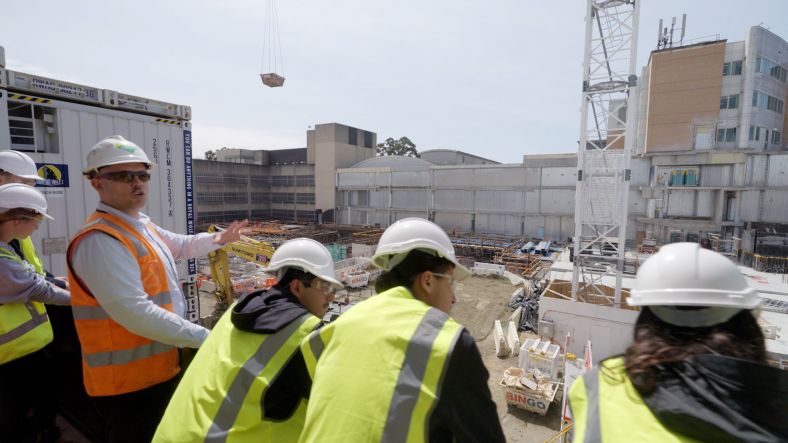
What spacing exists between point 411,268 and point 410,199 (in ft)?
115

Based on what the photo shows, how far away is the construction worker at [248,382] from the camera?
63.3 inches

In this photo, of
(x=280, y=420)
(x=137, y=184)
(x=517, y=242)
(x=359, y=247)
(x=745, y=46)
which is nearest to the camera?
(x=280, y=420)

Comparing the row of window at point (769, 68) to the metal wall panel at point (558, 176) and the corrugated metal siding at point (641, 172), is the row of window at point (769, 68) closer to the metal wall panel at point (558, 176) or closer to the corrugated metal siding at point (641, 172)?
the corrugated metal siding at point (641, 172)


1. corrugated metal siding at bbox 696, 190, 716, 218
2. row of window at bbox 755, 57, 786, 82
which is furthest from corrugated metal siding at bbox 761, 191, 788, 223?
row of window at bbox 755, 57, 786, 82

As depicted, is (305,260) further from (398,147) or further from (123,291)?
(398,147)

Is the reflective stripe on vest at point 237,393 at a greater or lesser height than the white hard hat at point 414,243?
lesser

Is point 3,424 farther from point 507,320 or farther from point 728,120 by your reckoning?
point 728,120

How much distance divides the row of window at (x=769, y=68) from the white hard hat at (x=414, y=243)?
119 ft

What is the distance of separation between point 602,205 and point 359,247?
14.8 m

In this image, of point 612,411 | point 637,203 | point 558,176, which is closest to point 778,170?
point 637,203

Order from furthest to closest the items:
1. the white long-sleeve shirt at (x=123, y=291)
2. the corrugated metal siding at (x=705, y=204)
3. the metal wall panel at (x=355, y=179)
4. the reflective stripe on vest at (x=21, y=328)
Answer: the metal wall panel at (x=355, y=179)
the corrugated metal siding at (x=705, y=204)
the reflective stripe on vest at (x=21, y=328)
the white long-sleeve shirt at (x=123, y=291)

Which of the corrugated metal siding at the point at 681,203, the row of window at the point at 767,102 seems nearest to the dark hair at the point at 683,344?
the corrugated metal siding at the point at 681,203

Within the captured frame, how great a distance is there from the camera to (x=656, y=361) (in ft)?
3.79

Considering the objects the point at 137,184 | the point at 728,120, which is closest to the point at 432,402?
the point at 137,184
